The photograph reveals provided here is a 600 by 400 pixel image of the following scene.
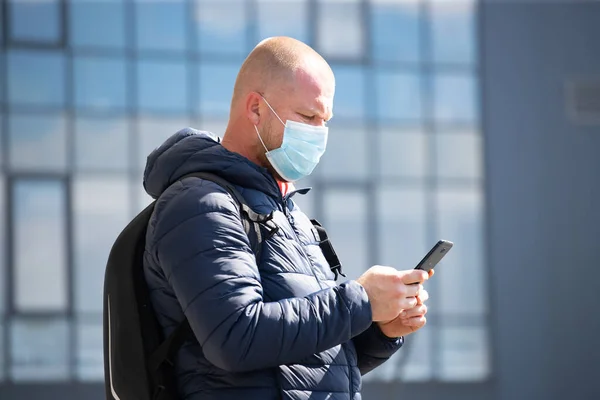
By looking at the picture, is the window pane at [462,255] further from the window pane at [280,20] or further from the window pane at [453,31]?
the window pane at [280,20]

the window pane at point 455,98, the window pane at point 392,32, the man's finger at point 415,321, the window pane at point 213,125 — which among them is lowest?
the man's finger at point 415,321

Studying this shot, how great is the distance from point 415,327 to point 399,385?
12281mm

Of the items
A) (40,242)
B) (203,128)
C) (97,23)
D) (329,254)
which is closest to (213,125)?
(203,128)

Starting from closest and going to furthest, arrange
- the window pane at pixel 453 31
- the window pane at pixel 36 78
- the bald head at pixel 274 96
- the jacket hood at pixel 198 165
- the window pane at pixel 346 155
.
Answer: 1. the jacket hood at pixel 198 165
2. the bald head at pixel 274 96
3. the window pane at pixel 36 78
4. the window pane at pixel 346 155
5. the window pane at pixel 453 31

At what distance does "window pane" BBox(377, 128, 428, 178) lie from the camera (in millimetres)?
15227

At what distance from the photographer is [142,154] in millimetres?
14383

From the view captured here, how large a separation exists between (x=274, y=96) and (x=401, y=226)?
41.8ft

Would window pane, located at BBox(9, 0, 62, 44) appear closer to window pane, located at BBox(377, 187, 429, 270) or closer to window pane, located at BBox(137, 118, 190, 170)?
window pane, located at BBox(137, 118, 190, 170)

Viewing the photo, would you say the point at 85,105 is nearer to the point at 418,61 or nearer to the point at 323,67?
the point at 418,61

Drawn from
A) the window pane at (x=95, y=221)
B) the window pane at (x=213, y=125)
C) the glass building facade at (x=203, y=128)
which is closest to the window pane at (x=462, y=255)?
the glass building facade at (x=203, y=128)

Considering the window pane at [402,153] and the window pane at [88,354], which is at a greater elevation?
the window pane at [402,153]

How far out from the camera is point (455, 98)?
1562cm

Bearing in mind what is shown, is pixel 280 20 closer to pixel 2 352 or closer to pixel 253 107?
pixel 2 352

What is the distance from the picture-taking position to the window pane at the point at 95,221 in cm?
1409
